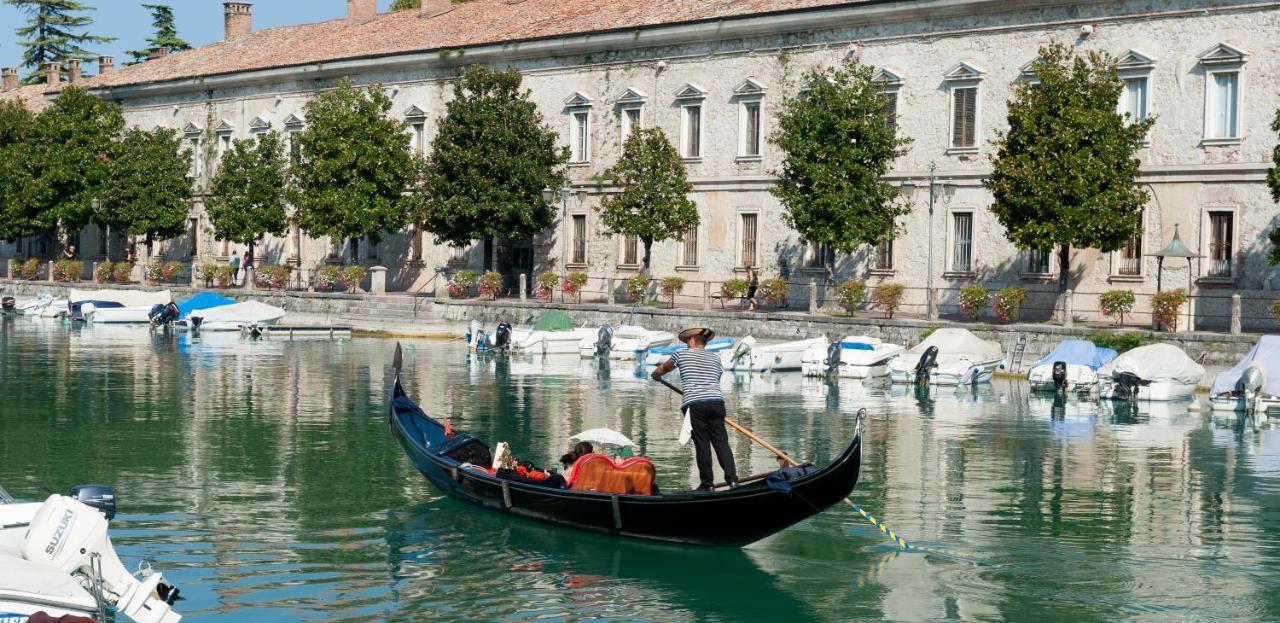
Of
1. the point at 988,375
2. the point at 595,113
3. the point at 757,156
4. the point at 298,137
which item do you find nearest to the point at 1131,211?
the point at 988,375

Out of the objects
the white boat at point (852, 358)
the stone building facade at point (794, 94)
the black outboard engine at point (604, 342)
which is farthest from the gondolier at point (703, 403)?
the black outboard engine at point (604, 342)

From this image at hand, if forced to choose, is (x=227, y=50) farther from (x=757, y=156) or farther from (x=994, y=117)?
(x=994, y=117)

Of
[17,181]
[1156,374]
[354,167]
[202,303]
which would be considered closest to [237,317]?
[202,303]

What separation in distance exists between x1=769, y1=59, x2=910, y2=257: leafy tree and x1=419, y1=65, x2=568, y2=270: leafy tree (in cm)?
1046

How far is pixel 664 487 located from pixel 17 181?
55.3 metres

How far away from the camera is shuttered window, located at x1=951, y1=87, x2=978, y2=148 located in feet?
136

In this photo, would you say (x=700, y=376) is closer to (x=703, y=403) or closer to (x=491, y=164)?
(x=703, y=403)

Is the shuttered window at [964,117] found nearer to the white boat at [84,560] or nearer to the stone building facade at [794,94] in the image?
the stone building facade at [794,94]

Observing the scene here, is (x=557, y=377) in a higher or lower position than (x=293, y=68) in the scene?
lower

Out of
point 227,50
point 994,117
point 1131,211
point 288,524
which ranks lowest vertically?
point 288,524

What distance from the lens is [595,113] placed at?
2003 inches

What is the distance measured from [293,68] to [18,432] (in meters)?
37.2

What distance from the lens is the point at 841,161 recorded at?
1634 inches

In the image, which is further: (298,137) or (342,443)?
(298,137)
